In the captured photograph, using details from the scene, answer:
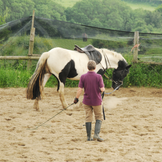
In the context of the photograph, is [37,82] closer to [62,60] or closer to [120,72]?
[62,60]

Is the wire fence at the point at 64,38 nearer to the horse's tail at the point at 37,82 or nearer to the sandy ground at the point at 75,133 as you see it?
the sandy ground at the point at 75,133

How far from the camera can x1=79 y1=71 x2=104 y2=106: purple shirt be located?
3.76 metres

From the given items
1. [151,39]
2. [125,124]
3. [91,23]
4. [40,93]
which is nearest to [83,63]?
[40,93]

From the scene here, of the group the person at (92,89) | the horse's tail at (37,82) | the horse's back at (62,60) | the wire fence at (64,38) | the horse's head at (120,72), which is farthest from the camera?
the wire fence at (64,38)

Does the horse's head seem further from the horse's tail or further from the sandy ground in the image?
the horse's tail

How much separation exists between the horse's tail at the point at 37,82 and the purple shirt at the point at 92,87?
1.99 metres

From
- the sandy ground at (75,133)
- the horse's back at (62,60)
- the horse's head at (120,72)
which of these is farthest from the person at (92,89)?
the horse's head at (120,72)

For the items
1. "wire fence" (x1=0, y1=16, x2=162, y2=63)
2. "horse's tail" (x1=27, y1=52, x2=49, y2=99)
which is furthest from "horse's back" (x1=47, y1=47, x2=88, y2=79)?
"wire fence" (x1=0, y1=16, x2=162, y2=63)

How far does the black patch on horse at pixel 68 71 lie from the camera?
18.9 ft

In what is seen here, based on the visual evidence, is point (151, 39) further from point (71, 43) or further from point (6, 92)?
point (6, 92)

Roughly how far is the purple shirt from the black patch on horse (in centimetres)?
199

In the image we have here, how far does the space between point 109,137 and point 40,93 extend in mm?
2160

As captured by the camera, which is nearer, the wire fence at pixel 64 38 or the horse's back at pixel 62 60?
the horse's back at pixel 62 60

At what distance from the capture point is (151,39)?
9.28m
